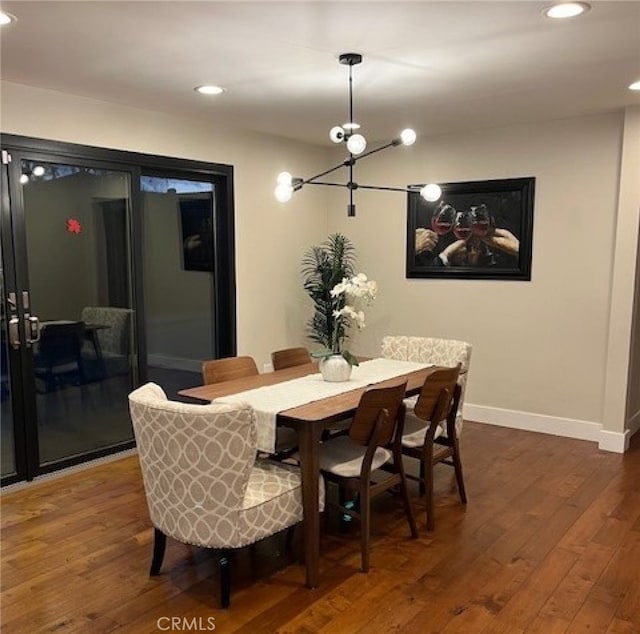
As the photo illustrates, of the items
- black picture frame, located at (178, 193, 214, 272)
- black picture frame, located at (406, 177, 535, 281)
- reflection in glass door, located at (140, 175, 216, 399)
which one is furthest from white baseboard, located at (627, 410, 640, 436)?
black picture frame, located at (178, 193, 214, 272)

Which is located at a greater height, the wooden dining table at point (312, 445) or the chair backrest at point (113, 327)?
the chair backrest at point (113, 327)

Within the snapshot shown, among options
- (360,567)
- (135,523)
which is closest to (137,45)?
(135,523)

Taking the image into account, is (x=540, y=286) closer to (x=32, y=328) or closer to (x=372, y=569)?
(x=372, y=569)

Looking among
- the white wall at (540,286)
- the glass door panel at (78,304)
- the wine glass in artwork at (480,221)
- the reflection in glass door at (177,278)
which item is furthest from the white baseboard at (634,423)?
the glass door panel at (78,304)

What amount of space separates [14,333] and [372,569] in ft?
8.33

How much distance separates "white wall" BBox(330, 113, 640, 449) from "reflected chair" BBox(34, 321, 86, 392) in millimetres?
2850

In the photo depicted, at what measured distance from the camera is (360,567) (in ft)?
9.28

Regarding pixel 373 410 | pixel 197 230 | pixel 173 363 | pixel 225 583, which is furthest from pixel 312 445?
pixel 197 230

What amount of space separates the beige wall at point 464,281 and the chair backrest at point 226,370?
1.51 m

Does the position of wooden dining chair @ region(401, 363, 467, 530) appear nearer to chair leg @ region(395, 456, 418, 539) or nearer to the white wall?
chair leg @ region(395, 456, 418, 539)

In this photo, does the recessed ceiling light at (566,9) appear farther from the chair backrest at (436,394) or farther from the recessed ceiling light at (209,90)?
the recessed ceiling light at (209,90)

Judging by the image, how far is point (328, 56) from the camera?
305 centimetres

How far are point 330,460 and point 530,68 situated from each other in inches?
92.6

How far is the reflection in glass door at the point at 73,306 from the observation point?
12.4ft
